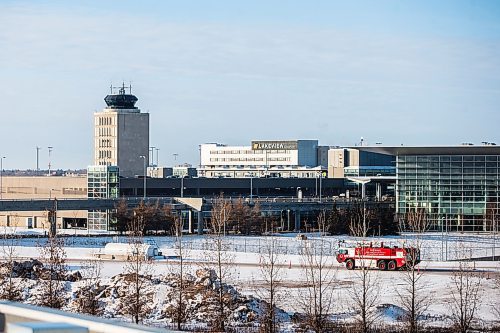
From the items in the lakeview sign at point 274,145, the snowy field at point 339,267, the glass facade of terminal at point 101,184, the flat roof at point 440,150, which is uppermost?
the lakeview sign at point 274,145

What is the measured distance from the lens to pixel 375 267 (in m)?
62.2

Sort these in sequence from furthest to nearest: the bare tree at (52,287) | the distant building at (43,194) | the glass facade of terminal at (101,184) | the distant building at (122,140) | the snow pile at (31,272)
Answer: the distant building at (122,140) < the distant building at (43,194) < the glass facade of terminal at (101,184) < the snow pile at (31,272) < the bare tree at (52,287)

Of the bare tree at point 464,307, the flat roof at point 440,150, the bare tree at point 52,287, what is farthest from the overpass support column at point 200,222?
the bare tree at point 52,287

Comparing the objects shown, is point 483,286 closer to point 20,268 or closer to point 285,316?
point 285,316

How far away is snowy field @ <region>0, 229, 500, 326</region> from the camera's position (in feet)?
147

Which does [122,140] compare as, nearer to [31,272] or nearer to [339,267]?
[339,267]

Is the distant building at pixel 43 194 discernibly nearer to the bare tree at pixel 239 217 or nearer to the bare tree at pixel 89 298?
the bare tree at pixel 239 217

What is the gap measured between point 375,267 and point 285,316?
2147 cm

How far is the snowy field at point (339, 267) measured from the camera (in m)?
44.9

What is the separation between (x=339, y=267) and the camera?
210ft

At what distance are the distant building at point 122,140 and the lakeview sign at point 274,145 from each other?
38460 mm

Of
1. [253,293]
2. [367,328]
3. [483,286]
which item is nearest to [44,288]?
[253,293]

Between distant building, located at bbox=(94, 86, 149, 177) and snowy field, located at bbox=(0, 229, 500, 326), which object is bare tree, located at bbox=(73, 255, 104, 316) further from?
distant building, located at bbox=(94, 86, 149, 177)

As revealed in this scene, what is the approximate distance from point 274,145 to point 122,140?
44.6 meters
